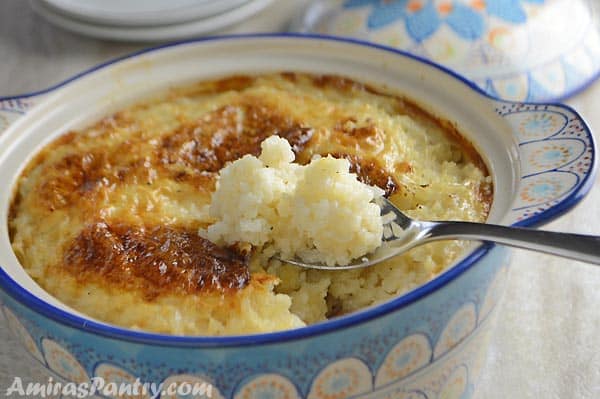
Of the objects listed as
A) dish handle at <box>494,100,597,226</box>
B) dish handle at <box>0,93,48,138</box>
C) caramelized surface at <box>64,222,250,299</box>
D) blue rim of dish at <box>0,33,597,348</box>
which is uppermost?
dish handle at <box>0,93,48,138</box>

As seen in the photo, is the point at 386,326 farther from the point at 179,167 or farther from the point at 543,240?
the point at 179,167

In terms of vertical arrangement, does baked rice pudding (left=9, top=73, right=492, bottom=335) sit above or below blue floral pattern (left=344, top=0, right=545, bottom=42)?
below

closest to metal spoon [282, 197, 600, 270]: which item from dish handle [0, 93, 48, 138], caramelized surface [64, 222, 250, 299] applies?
caramelized surface [64, 222, 250, 299]

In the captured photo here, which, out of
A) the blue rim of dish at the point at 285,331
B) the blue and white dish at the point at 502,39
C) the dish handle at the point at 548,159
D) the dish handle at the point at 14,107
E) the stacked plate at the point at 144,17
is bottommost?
the blue rim of dish at the point at 285,331

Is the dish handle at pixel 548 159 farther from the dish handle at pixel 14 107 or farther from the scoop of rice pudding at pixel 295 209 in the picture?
the dish handle at pixel 14 107

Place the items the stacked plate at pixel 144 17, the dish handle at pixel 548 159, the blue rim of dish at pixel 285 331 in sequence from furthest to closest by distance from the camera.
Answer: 1. the stacked plate at pixel 144 17
2. the dish handle at pixel 548 159
3. the blue rim of dish at pixel 285 331

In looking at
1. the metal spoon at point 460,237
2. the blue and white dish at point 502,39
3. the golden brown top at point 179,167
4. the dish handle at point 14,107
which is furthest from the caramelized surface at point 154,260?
the blue and white dish at point 502,39

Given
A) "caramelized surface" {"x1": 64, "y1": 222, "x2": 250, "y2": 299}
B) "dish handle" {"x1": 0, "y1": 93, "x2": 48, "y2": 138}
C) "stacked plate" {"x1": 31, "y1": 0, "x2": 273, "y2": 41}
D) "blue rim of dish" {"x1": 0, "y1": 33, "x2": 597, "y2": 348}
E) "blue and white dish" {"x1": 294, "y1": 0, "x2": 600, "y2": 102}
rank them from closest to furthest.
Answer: "blue rim of dish" {"x1": 0, "y1": 33, "x2": 597, "y2": 348}
"caramelized surface" {"x1": 64, "y1": 222, "x2": 250, "y2": 299}
"dish handle" {"x1": 0, "y1": 93, "x2": 48, "y2": 138}
"blue and white dish" {"x1": 294, "y1": 0, "x2": 600, "y2": 102}
"stacked plate" {"x1": 31, "y1": 0, "x2": 273, "y2": 41}

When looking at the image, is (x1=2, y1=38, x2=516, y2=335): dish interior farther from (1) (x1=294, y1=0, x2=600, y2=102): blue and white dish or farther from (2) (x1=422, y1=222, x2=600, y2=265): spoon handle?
(1) (x1=294, y1=0, x2=600, y2=102): blue and white dish
